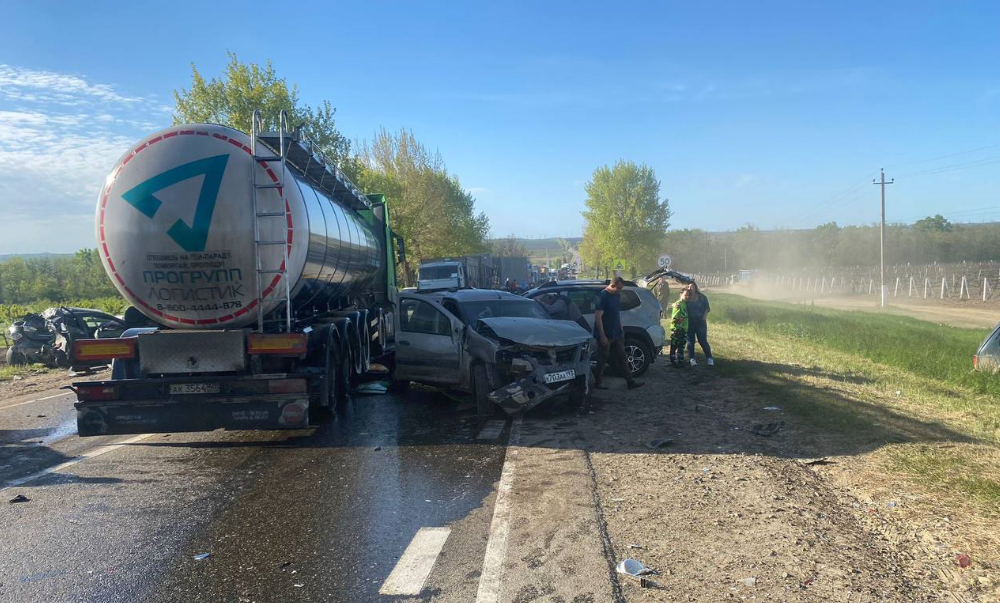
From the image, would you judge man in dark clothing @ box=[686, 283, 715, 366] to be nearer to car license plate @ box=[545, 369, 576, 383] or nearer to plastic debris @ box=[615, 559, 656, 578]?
car license plate @ box=[545, 369, 576, 383]

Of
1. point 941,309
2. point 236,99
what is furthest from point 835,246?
point 236,99

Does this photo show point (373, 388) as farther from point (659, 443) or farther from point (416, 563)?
point (416, 563)

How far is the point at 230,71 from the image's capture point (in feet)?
86.4

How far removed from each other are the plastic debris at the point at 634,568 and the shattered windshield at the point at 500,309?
5502mm

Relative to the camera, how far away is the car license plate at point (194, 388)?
7074 millimetres

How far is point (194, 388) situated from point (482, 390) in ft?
11.1

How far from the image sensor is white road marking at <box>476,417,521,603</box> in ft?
12.4

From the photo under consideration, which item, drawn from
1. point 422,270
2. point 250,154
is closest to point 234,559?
point 250,154

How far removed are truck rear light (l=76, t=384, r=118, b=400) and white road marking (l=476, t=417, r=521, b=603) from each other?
14.0 ft

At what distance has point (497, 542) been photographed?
178 inches

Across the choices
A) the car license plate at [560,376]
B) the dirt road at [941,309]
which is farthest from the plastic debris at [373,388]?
the dirt road at [941,309]

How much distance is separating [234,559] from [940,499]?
5.04 metres

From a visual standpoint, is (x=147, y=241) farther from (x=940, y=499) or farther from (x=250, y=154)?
(x=940, y=499)

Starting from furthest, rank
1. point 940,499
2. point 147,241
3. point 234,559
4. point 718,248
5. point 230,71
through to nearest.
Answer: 1. point 718,248
2. point 230,71
3. point 147,241
4. point 940,499
5. point 234,559
